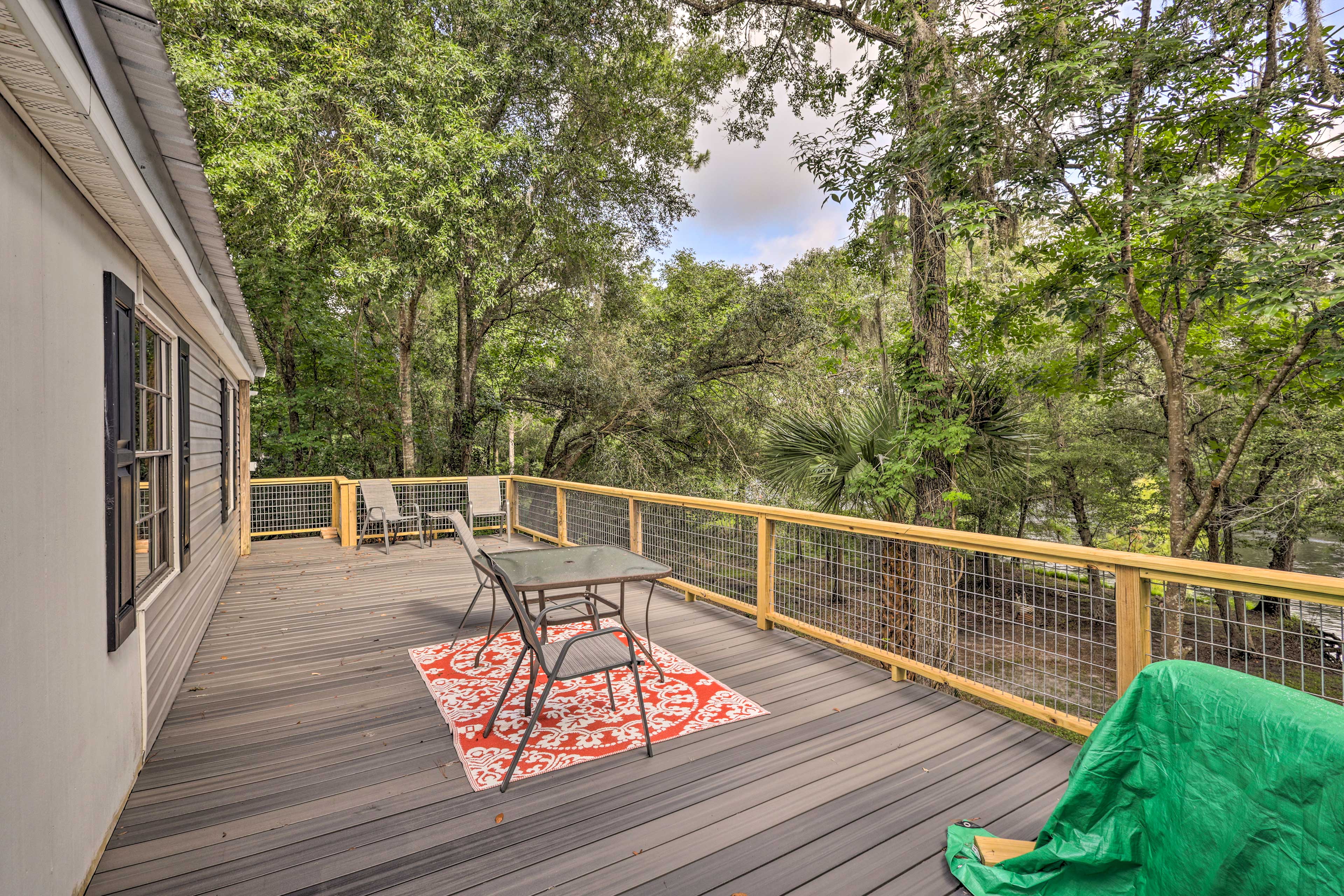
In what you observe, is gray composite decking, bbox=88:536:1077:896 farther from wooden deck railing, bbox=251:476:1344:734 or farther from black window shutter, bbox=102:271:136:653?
black window shutter, bbox=102:271:136:653

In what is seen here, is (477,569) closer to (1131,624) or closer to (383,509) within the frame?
(1131,624)

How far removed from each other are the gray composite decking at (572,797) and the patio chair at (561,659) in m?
0.20

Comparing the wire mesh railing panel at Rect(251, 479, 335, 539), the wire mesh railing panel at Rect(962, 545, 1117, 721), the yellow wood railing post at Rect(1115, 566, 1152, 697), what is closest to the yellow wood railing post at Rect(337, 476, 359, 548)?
the wire mesh railing panel at Rect(251, 479, 335, 539)

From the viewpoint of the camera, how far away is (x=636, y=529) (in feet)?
18.6

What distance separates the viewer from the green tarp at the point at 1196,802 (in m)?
1.17

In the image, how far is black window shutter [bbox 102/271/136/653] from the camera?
2154mm

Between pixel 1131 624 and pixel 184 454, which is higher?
pixel 184 454

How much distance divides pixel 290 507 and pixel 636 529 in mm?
6143

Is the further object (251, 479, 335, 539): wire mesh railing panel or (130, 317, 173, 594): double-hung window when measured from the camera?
(251, 479, 335, 539): wire mesh railing panel

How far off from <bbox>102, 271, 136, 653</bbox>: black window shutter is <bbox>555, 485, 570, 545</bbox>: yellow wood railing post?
15.6ft

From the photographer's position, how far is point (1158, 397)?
736cm

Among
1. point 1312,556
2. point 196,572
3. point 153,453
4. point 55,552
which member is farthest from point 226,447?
point 1312,556

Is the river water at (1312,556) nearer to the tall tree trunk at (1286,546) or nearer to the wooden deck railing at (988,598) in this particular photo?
the tall tree trunk at (1286,546)

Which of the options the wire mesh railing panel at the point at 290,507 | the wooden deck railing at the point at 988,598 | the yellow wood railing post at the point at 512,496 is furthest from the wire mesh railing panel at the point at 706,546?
the wire mesh railing panel at the point at 290,507
